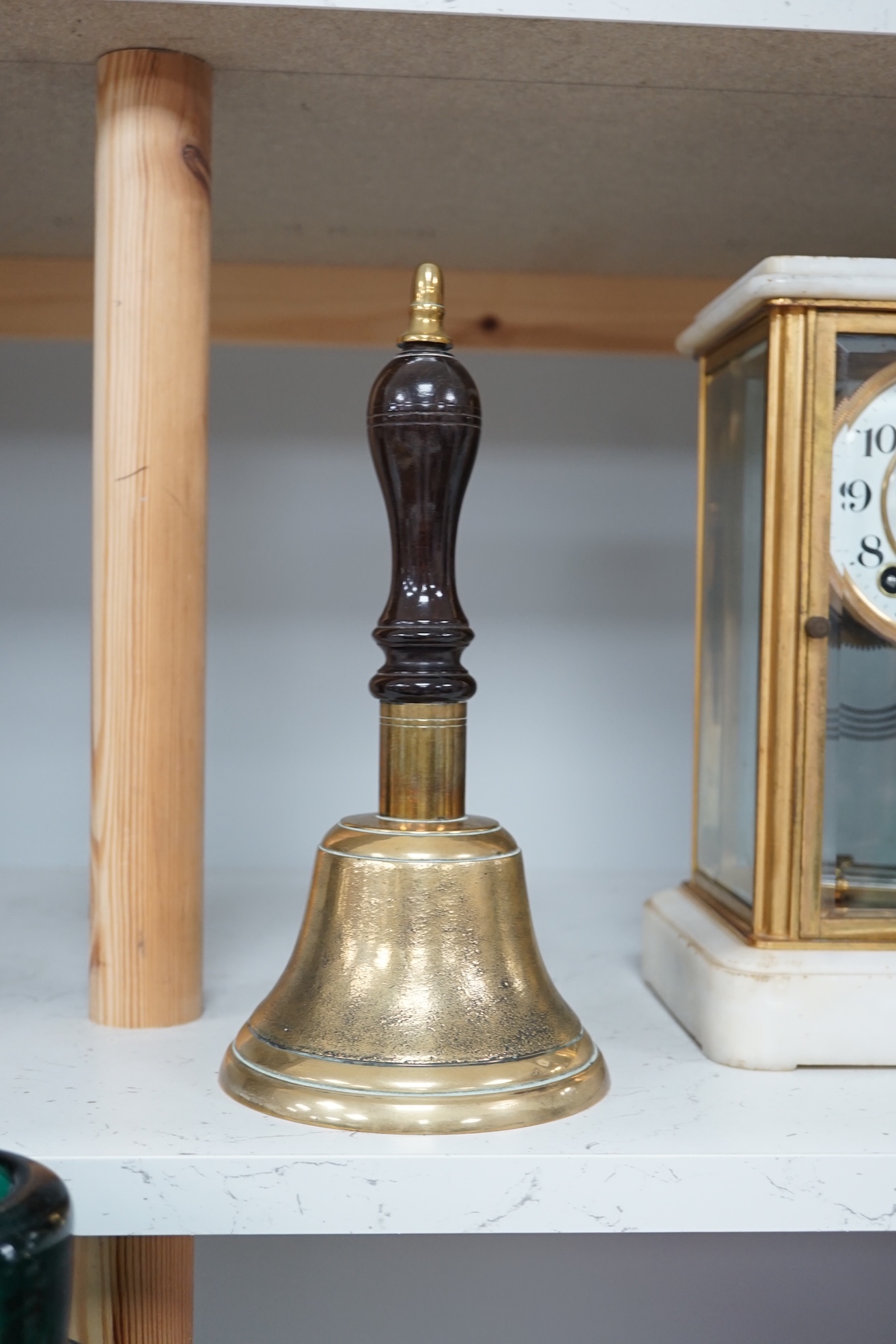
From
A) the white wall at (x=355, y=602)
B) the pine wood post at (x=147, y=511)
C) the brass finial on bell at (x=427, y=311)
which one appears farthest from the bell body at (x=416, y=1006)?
the white wall at (x=355, y=602)

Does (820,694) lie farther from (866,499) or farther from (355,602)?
(355,602)

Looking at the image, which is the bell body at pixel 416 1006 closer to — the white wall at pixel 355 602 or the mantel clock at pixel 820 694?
the mantel clock at pixel 820 694

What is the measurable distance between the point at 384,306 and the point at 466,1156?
0.92 metres

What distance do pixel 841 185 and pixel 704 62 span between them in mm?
315

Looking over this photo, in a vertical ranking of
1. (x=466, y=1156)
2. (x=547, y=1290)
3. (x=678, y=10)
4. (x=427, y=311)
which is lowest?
(x=547, y=1290)

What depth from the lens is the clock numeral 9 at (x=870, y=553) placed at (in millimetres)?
726

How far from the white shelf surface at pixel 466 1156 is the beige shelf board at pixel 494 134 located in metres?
0.55

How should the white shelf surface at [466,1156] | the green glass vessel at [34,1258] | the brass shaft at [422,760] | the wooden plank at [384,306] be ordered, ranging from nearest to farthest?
the green glass vessel at [34,1258] < the white shelf surface at [466,1156] < the brass shaft at [422,760] < the wooden plank at [384,306]

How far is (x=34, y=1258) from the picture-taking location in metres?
0.39

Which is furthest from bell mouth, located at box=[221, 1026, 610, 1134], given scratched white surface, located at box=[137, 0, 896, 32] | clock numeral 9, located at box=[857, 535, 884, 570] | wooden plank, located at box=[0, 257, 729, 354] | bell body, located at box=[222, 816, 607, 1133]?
wooden plank, located at box=[0, 257, 729, 354]

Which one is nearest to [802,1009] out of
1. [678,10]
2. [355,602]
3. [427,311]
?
[427,311]

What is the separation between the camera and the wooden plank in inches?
48.7

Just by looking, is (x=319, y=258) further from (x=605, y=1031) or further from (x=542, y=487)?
(x=605, y=1031)

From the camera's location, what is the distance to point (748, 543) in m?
0.79
